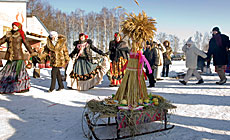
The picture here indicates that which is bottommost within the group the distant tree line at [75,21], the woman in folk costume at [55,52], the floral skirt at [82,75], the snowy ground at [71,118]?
the snowy ground at [71,118]

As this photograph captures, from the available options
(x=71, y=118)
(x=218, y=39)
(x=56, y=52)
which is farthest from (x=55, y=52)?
(x=218, y=39)

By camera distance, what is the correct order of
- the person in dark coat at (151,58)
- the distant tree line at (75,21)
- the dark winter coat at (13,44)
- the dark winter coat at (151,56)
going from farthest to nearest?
1. the distant tree line at (75,21)
2. the dark winter coat at (151,56)
3. the person in dark coat at (151,58)
4. the dark winter coat at (13,44)

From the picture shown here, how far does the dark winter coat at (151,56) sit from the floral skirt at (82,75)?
1.99 m

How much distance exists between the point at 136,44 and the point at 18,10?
14.4 m

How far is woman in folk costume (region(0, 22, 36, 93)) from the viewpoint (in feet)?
19.2

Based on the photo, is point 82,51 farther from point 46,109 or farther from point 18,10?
point 18,10

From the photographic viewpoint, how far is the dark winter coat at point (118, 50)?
7.12 meters

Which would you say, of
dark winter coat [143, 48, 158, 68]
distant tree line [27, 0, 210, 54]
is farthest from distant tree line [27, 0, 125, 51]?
dark winter coat [143, 48, 158, 68]

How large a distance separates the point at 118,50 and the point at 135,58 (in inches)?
163

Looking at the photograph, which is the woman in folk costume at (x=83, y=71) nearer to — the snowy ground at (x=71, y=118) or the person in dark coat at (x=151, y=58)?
the snowy ground at (x=71, y=118)

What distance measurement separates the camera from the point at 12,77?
5914 millimetres

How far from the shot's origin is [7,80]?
5.88 m

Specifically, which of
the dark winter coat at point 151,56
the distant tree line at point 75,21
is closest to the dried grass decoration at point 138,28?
the dark winter coat at point 151,56

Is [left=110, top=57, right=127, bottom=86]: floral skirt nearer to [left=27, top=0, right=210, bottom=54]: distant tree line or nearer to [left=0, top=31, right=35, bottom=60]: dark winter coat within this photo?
[left=0, top=31, right=35, bottom=60]: dark winter coat
